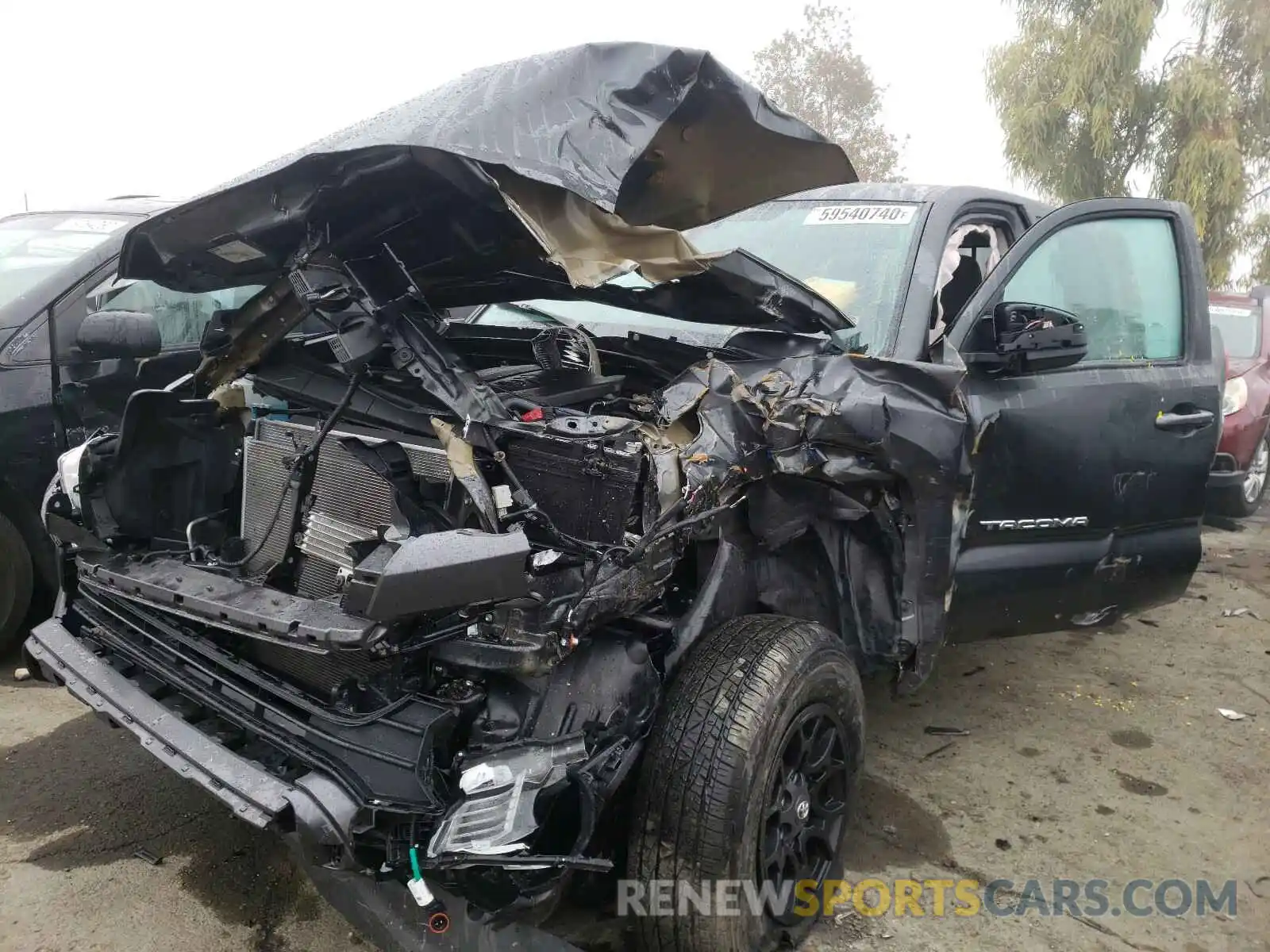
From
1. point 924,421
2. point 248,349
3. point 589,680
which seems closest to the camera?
point 589,680

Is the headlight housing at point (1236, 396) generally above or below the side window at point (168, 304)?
below

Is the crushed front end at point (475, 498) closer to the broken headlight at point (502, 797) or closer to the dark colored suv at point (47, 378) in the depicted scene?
the broken headlight at point (502, 797)

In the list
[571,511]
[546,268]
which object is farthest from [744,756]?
[546,268]

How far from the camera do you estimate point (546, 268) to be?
265cm

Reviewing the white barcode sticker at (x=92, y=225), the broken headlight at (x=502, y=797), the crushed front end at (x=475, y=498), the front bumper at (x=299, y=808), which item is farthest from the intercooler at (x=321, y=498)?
the white barcode sticker at (x=92, y=225)

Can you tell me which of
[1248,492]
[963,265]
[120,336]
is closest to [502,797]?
[963,265]

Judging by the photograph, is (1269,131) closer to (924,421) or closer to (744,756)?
(924,421)

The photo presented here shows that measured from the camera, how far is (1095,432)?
10.4 feet

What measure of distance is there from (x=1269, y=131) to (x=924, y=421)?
1495 cm

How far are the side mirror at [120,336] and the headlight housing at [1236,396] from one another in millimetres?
7241

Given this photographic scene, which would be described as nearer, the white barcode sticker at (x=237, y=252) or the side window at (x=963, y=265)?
the white barcode sticker at (x=237, y=252)

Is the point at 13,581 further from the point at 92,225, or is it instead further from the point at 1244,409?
the point at 1244,409

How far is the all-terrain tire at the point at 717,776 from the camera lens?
2.01 metres

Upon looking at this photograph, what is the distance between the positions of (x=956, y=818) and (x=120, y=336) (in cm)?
352
